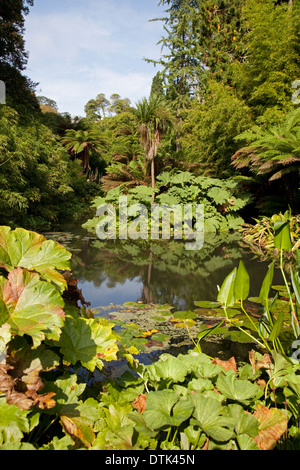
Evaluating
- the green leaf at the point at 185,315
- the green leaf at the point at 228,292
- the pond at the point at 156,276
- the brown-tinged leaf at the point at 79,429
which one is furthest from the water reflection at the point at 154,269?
the brown-tinged leaf at the point at 79,429

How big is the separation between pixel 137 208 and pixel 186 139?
490 centimetres

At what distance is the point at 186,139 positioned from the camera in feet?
35.2

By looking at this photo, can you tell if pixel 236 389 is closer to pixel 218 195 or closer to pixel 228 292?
pixel 228 292

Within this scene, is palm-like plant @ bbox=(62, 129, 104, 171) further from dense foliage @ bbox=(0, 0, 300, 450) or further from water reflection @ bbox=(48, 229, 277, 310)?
water reflection @ bbox=(48, 229, 277, 310)

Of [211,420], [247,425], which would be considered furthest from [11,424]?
[247,425]

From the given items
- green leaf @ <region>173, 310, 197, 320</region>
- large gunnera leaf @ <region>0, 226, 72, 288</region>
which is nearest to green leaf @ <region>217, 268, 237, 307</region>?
large gunnera leaf @ <region>0, 226, 72, 288</region>

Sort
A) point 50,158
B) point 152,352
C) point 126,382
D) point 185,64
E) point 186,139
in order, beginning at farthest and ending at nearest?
point 185,64, point 186,139, point 50,158, point 152,352, point 126,382

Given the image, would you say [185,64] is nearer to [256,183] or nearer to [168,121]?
[168,121]

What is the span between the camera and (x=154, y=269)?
12.4 ft

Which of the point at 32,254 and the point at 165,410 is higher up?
the point at 32,254

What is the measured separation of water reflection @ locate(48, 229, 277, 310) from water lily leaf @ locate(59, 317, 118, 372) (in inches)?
59.9

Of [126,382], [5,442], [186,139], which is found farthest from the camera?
[186,139]

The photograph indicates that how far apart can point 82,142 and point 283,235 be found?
14490 millimetres

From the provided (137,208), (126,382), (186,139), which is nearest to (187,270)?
(126,382)
